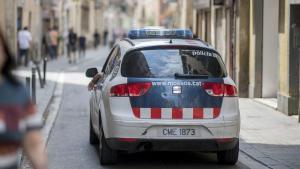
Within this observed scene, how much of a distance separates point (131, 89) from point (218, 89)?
1.00 m

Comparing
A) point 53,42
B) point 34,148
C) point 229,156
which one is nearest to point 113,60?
point 229,156

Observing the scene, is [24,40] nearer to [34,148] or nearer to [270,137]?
[270,137]

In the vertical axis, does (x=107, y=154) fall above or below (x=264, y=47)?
below

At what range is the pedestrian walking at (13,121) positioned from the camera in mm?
3930

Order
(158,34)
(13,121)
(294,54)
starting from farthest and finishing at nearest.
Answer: (294,54)
(158,34)
(13,121)

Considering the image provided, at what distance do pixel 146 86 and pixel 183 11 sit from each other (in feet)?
105

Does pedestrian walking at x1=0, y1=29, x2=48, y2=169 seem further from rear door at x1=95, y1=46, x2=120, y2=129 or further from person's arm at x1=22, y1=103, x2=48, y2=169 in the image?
rear door at x1=95, y1=46, x2=120, y2=129

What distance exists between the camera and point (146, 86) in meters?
8.85

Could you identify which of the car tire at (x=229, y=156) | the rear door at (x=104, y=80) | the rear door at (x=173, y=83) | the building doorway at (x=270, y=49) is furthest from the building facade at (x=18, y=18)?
the rear door at (x=173, y=83)

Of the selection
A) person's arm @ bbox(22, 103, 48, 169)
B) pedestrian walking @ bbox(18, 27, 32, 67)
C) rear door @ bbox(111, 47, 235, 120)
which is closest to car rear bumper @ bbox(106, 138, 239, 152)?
rear door @ bbox(111, 47, 235, 120)

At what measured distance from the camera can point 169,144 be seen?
8.84 metres

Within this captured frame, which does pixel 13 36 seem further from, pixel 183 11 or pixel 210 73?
pixel 210 73

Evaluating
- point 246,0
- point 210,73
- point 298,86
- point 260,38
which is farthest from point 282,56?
point 210,73

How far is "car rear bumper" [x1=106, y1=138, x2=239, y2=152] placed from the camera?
882cm
